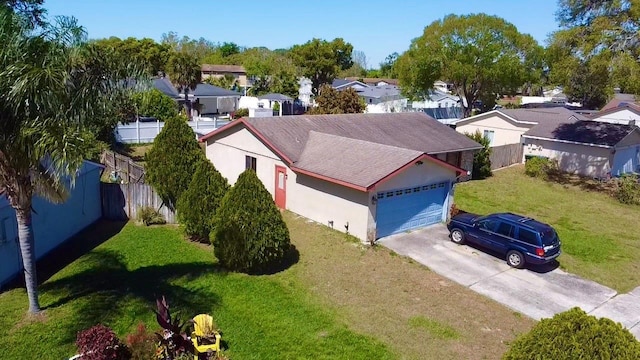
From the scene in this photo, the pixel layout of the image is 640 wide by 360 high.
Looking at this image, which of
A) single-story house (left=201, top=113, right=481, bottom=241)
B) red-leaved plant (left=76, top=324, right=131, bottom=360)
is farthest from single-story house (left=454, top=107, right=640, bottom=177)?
red-leaved plant (left=76, top=324, right=131, bottom=360)

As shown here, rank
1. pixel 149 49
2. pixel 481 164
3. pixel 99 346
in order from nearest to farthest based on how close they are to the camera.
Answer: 1. pixel 99 346
2. pixel 481 164
3. pixel 149 49

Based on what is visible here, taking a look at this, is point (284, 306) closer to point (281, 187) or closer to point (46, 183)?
point (46, 183)

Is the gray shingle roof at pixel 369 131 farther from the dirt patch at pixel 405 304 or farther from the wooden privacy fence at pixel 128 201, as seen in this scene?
the dirt patch at pixel 405 304

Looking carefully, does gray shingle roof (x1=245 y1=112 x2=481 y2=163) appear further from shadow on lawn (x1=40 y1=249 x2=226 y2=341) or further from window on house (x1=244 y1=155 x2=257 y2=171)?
shadow on lawn (x1=40 y1=249 x2=226 y2=341)

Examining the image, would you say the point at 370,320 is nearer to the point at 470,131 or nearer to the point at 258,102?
the point at 470,131

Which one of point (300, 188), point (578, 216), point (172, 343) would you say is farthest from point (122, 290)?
point (578, 216)

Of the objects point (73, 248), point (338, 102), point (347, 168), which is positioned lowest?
point (73, 248)

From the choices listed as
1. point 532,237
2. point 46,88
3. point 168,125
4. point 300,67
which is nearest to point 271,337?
point 46,88
